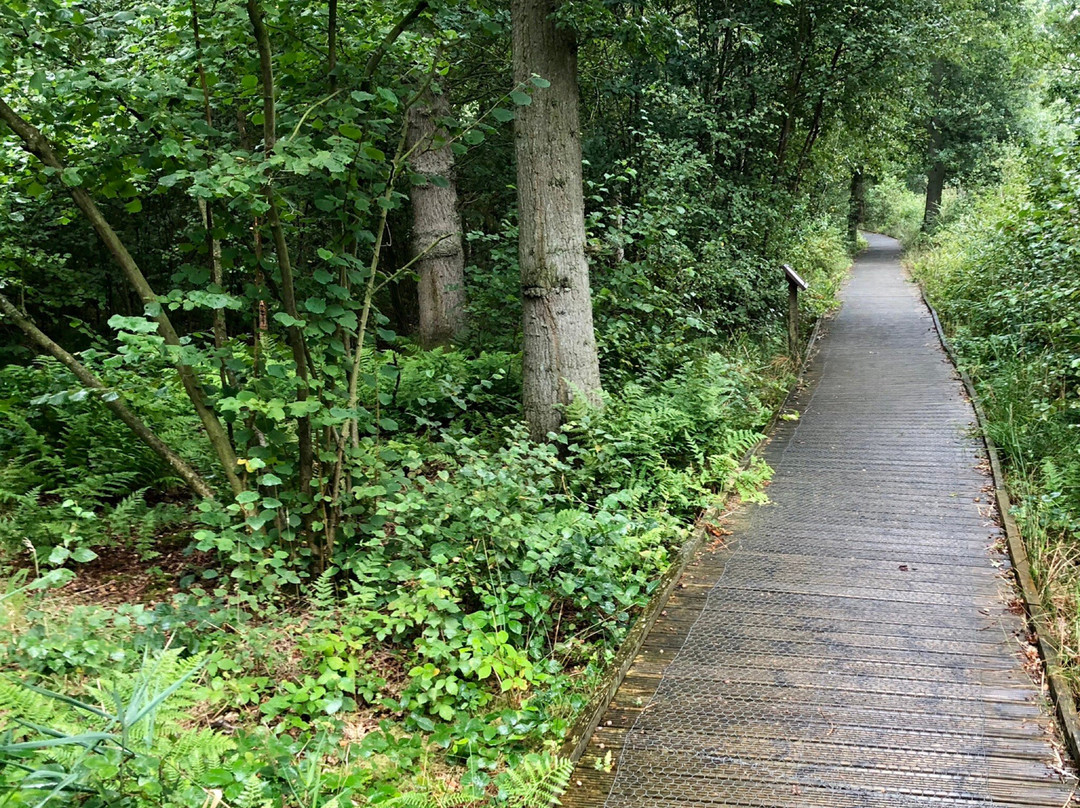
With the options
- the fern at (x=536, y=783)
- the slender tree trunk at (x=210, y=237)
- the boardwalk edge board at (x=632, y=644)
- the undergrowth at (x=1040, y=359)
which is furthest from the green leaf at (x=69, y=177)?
the undergrowth at (x=1040, y=359)

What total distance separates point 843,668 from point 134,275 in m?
4.46

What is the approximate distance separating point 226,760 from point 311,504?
5.35ft

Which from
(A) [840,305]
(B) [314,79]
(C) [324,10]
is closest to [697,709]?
(B) [314,79]

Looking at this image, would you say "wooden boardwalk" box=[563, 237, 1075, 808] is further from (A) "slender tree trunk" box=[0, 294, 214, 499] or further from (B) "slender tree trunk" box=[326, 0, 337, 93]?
(B) "slender tree trunk" box=[326, 0, 337, 93]

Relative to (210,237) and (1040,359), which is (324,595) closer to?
(210,237)

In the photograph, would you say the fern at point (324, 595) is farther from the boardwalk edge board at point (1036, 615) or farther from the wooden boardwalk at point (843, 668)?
the boardwalk edge board at point (1036, 615)

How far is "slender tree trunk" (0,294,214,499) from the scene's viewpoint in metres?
3.86

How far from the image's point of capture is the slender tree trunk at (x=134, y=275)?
3.74m

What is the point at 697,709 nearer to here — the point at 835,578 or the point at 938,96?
the point at 835,578

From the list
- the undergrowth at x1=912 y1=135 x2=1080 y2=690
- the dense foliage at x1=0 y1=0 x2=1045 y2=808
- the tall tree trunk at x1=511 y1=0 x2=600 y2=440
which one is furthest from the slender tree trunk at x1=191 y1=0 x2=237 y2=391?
the undergrowth at x1=912 y1=135 x2=1080 y2=690

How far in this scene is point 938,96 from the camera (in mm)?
26500

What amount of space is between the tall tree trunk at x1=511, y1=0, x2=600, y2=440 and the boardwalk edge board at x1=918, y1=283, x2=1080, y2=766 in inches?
131

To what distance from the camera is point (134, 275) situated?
13.5 ft

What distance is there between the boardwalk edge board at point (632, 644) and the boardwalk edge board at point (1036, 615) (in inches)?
78.1
